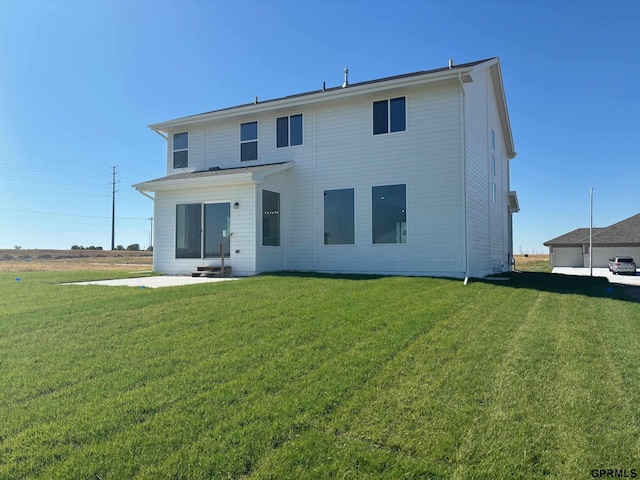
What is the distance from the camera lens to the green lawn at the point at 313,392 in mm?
2424

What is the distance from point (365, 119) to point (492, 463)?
36.9 ft

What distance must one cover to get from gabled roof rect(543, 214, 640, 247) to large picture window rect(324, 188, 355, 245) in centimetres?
3210

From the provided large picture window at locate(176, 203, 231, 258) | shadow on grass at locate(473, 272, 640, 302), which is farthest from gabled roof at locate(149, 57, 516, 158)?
shadow on grass at locate(473, 272, 640, 302)

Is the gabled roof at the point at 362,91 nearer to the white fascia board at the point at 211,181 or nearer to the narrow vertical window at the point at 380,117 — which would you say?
the narrow vertical window at the point at 380,117

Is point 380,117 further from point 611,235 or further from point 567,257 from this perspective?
point 567,257

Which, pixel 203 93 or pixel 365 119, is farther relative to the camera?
pixel 203 93

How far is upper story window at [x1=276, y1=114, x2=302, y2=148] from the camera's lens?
533 inches

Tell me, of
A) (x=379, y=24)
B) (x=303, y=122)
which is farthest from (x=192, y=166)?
(x=379, y=24)

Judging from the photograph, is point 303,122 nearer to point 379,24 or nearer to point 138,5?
point 379,24

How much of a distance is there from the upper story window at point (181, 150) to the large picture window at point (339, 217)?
19.5 ft

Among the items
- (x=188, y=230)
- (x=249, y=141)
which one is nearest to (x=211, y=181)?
(x=188, y=230)

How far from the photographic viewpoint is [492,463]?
2.42m

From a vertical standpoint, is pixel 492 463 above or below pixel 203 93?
below

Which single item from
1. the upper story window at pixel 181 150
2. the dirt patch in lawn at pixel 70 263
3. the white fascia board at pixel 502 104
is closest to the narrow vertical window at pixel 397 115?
the white fascia board at pixel 502 104
